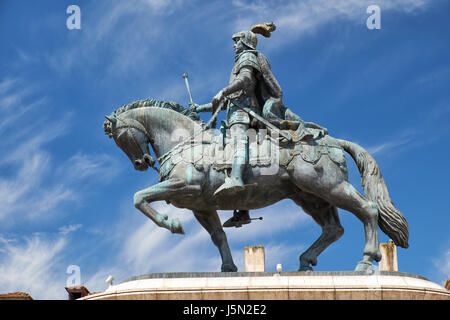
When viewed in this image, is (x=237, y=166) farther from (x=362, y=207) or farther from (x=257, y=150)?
(x=362, y=207)

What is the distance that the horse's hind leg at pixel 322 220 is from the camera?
56.0ft

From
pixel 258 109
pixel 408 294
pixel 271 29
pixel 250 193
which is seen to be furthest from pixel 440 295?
pixel 271 29

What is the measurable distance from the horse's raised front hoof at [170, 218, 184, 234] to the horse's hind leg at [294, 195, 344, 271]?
2546 mm

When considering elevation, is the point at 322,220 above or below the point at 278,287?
above

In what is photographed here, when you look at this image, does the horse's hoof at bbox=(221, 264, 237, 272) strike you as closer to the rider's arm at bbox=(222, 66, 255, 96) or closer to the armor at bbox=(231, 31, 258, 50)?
the rider's arm at bbox=(222, 66, 255, 96)

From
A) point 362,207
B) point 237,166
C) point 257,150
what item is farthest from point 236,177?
point 362,207

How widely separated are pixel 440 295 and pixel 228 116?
17.9 ft

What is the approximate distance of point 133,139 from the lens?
17438mm

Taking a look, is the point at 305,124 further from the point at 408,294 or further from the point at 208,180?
the point at 408,294

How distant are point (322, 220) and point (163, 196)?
10.7 feet

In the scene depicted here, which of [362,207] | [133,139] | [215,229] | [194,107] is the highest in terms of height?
[194,107]

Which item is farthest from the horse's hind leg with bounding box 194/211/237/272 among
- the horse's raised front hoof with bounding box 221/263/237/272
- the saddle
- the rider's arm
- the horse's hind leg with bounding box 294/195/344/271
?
the rider's arm
